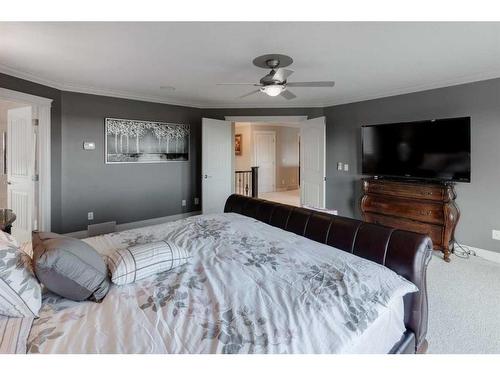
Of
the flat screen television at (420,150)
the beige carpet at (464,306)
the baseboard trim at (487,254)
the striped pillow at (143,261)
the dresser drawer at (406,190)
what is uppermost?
the flat screen television at (420,150)

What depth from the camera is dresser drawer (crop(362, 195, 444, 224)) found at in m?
3.56

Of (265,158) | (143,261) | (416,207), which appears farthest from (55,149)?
(265,158)

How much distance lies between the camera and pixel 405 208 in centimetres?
381

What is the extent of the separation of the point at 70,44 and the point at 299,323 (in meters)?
3.03

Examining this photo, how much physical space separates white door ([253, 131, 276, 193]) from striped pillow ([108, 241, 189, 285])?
747 centimetres

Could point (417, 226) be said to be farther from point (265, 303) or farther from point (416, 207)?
point (265, 303)

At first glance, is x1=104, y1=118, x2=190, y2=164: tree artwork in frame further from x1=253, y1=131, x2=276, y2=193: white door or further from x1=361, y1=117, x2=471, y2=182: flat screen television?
x1=253, y1=131, x2=276, y2=193: white door

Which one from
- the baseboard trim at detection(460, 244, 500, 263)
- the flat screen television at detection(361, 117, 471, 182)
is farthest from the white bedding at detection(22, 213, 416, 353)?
the baseboard trim at detection(460, 244, 500, 263)

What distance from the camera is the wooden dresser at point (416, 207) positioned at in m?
3.44

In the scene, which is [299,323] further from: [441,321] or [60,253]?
[441,321]

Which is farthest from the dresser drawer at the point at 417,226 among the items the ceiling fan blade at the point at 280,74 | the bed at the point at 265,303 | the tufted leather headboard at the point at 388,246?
the ceiling fan blade at the point at 280,74

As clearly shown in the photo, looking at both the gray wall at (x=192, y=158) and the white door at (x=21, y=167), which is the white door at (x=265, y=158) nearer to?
the gray wall at (x=192, y=158)

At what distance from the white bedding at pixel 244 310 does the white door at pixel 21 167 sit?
11.3 feet

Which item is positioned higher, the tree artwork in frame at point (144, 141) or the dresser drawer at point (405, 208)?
the tree artwork in frame at point (144, 141)
